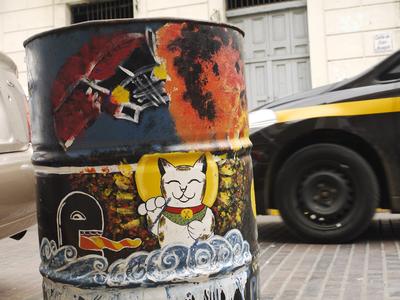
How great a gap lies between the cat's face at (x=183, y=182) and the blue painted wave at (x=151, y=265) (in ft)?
0.53

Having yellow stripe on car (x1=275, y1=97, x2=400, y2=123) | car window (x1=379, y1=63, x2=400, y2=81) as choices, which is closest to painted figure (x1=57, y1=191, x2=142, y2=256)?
yellow stripe on car (x1=275, y1=97, x2=400, y2=123)

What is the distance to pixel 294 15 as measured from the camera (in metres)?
11.5

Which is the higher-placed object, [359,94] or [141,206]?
[359,94]

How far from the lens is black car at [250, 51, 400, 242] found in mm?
4676

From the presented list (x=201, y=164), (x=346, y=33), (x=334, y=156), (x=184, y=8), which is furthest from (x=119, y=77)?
(x=184, y=8)

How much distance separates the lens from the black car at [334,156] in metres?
4.68

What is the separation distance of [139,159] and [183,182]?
173 millimetres

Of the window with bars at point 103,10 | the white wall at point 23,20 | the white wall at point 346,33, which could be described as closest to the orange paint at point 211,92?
the white wall at point 346,33

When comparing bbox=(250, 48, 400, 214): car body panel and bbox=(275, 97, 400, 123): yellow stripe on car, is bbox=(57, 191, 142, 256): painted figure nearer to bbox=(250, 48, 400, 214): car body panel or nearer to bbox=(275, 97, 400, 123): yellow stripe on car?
bbox=(250, 48, 400, 214): car body panel

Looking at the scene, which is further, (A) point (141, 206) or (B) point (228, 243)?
(B) point (228, 243)

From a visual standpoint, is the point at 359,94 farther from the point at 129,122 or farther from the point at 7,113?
the point at 129,122

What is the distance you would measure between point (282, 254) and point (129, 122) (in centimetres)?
296

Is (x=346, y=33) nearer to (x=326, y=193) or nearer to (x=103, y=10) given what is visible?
(x=103, y=10)

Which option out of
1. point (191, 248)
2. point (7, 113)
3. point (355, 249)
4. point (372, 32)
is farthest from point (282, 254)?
point (372, 32)
